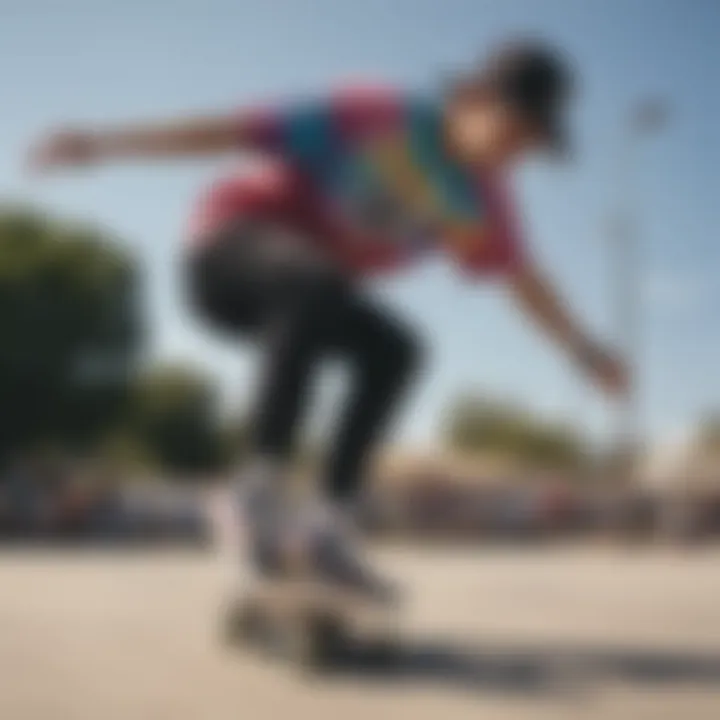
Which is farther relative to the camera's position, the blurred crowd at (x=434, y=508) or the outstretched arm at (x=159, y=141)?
the blurred crowd at (x=434, y=508)

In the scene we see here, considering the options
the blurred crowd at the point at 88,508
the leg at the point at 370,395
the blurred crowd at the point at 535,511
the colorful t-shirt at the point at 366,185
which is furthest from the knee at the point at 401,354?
the blurred crowd at the point at 88,508

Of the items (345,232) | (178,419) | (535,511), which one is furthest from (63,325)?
(535,511)

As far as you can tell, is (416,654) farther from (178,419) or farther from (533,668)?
(178,419)

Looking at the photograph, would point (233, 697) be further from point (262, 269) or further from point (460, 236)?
point (460, 236)

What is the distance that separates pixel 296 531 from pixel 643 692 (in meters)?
0.48

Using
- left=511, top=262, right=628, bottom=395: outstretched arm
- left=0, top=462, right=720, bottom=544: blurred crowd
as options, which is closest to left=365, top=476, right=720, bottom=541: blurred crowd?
left=0, top=462, right=720, bottom=544: blurred crowd

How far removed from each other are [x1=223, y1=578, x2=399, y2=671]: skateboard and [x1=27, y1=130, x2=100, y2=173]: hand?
0.62 m

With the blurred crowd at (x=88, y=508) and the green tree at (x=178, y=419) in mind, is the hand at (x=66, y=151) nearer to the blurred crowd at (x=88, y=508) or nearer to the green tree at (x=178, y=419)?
the green tree at (x=178, y=419)

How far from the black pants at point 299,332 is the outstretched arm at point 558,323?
0.90 feet

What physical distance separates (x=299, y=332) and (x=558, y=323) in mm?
462

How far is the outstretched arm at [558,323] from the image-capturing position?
4.75 feet

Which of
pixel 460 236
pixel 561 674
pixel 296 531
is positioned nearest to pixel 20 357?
pixel 296 531

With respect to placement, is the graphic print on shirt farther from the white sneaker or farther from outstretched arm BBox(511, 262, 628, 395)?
the white sneaker

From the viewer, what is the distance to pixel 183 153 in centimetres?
140
